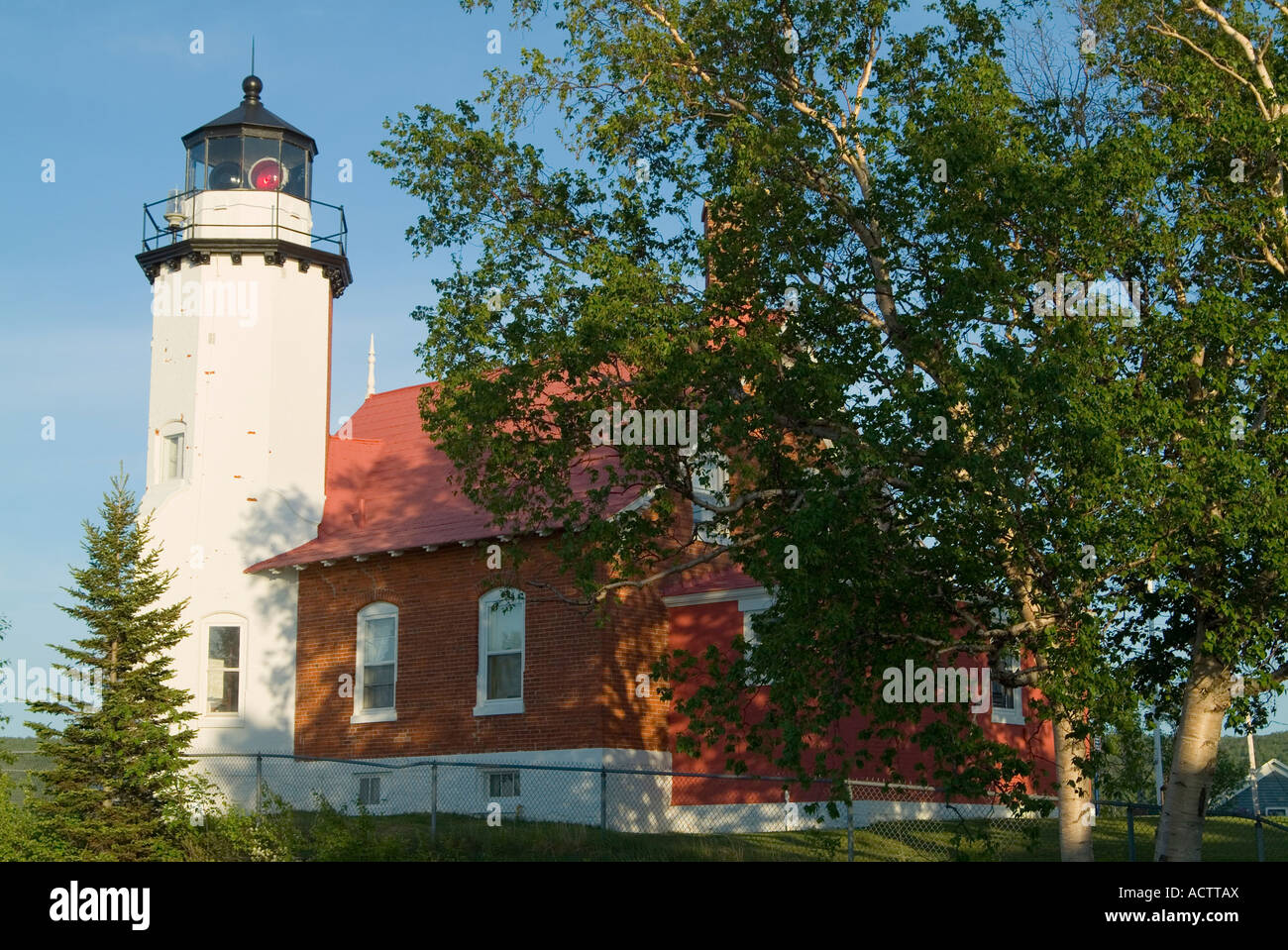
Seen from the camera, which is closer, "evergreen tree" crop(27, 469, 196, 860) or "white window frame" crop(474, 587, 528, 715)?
"evergreen tree" crop(27, 469, 196, 860)

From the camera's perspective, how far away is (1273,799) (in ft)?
177

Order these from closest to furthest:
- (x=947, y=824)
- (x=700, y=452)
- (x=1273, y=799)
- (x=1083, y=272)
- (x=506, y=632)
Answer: (x=1083, y=272) < (x=700, y=452) < (x=947, y=824) < (x=506, y=632) < (x=1273, y=799)

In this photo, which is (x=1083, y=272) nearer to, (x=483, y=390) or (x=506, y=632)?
(x=483, y=390)

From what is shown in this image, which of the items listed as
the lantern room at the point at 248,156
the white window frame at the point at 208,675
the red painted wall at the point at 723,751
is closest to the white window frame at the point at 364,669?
the white window frame at the point at 208,675

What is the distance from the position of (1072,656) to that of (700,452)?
17.3ft

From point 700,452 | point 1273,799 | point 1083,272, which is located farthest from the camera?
point 1273,799

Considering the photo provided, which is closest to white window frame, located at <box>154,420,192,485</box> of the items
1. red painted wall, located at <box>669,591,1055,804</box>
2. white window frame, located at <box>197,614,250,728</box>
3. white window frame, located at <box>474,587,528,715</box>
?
white window frame, located at <box>197,614,250,728</box>

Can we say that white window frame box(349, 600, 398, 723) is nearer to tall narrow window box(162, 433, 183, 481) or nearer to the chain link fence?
the chain link fence

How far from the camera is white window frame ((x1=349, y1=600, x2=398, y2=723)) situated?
26656mm

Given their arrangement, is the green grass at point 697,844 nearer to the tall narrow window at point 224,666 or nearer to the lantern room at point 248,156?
the tall narrow window at point 224,666

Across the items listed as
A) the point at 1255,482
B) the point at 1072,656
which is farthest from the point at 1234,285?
the point at 1072,656

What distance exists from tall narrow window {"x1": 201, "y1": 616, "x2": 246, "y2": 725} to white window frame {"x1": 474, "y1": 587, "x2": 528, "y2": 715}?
548 cm

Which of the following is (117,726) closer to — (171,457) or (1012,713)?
(171,457)

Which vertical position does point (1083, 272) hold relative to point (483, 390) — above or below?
above
